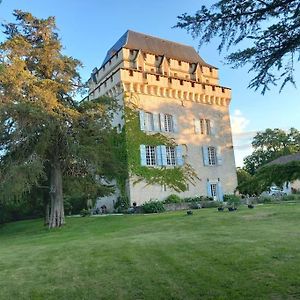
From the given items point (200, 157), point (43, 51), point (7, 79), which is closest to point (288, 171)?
point (7, 79)

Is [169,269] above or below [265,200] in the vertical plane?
below

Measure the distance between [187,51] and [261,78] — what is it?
111 ft

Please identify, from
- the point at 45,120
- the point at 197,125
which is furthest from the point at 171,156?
the point at 45,120

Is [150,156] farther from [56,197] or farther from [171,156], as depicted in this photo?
[56,197]

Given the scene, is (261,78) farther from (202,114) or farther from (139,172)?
(202,114)

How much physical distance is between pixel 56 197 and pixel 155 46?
18.8m

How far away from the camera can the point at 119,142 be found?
29922 millimetres

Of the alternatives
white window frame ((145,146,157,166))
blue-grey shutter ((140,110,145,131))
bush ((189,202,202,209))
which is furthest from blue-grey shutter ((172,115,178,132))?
bush ((189,202,202,209))

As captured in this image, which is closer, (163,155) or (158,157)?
(158,157)

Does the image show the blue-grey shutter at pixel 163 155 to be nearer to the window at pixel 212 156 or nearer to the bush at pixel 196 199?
the bush at pixel 196 199

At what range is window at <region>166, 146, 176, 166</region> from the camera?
3136 centimetres

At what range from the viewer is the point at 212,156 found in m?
34.5

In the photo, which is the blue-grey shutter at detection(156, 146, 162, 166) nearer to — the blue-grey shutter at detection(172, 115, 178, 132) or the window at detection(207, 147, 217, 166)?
the blue-grey shutter at detection(172, 115, 178, 132)

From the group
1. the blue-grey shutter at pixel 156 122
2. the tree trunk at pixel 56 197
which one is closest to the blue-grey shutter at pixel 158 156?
the blue-grey shutter at pixel 156 122
